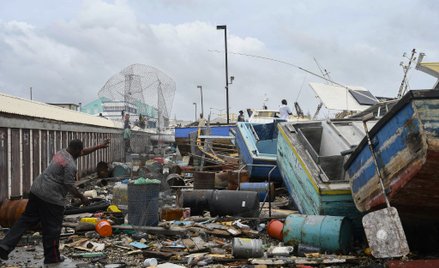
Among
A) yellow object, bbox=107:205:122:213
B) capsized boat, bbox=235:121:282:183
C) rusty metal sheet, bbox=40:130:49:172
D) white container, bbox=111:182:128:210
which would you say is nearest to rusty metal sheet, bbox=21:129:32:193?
rusty metal sheet, bbox=40:130:49:172

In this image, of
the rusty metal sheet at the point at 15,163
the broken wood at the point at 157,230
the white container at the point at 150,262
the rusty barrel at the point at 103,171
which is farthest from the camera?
the rusty barrel at the point at 103,171

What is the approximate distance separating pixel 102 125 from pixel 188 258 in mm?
17917

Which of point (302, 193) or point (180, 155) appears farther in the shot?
point (180, 155)

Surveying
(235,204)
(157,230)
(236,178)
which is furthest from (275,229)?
(236,178)

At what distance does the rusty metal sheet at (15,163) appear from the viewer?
1070cm

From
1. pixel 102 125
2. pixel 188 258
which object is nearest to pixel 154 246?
pixel 188 258

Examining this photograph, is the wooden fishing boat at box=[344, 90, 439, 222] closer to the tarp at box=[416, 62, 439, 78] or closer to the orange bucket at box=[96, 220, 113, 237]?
the tarp at box=[416, 62, 439, 78]

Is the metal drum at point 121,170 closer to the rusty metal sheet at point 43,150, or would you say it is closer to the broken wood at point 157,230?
the rusty metal sheet at point 43,150

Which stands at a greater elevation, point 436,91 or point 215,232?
point 436,91

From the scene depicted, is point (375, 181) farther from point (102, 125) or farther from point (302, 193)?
point (102, 125)

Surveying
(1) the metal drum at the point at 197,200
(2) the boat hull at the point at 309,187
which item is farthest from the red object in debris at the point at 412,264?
(1) the metal drum at the point at 197,200

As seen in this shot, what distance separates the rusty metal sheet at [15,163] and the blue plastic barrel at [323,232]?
6851 mm

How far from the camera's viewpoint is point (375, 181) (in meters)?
5.68

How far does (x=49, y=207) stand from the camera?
6145mm
